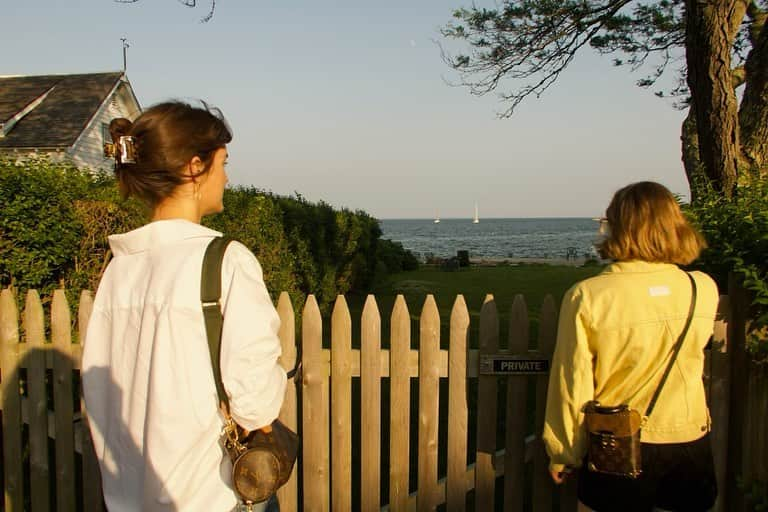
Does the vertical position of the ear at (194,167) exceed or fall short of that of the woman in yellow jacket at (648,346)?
it exceeds it

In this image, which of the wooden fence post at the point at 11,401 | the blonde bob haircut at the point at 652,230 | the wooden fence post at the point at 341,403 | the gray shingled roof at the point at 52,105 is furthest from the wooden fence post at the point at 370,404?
the gray shingled roof at the point at 52,105

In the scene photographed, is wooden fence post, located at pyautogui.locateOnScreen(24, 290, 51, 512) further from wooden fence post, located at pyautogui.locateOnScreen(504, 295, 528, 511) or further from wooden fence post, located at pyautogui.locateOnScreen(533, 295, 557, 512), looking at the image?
wooden fence post, located at pyautogui.locateOnScreen(533, 295, 557, 512)

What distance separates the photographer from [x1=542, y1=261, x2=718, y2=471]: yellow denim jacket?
2.21 metres

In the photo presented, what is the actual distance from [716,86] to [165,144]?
4.24m

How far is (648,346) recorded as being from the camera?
221 centimetres

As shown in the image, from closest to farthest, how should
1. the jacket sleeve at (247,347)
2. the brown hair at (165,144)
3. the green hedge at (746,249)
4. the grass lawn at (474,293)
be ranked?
the jacket sleeve at (247,347)
the brown hair at (165,144)
the green hedge at (746,249)
the grass lawn at (474,293)

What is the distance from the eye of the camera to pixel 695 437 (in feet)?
7.52

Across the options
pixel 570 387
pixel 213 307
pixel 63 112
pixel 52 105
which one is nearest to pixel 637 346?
pixel 570 387

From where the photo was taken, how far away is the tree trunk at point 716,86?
4.25 m

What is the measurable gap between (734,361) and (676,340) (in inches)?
33.2

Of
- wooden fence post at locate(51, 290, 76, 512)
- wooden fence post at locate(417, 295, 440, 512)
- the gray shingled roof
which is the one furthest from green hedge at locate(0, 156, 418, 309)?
the gray shingled roof

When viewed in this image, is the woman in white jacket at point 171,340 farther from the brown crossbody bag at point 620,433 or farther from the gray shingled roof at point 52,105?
the gray shingled roof at point 52,105

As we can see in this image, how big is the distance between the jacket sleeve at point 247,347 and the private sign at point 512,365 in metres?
1.66

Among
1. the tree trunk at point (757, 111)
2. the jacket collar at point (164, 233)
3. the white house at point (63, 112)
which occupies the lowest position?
the jacket collar at point (164, 233)
